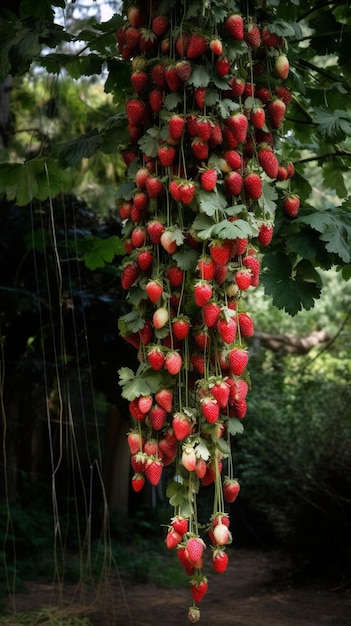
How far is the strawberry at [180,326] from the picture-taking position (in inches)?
50.6

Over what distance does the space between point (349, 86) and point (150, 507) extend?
5.92 meters

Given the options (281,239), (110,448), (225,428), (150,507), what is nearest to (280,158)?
(281,239)

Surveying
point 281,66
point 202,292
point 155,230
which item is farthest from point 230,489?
point 281,66

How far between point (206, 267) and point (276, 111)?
380mm

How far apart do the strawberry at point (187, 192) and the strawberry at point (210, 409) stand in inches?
12.9

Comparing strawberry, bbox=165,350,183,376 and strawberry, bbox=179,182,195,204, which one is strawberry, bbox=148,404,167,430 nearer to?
strawberry, bbox=165,350,183,376

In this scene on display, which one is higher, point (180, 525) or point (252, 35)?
point (252, 35)

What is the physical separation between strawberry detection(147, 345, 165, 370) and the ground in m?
2.26

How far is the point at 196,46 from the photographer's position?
1.29m

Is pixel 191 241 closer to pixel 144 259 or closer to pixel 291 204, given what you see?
pixel 144 259

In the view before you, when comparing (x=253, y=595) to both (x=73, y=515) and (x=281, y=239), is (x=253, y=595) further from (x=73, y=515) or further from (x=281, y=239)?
(x=281, y=239)

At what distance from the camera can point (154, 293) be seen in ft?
4.21

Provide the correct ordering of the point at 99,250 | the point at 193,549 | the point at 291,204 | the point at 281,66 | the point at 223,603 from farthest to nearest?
the point at 223,603, the point at 99,250, the point at 291,204, the point at 281,66, the point at 193,549

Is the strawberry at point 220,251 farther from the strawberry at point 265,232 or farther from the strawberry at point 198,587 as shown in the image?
the strawberry at point 198,587
